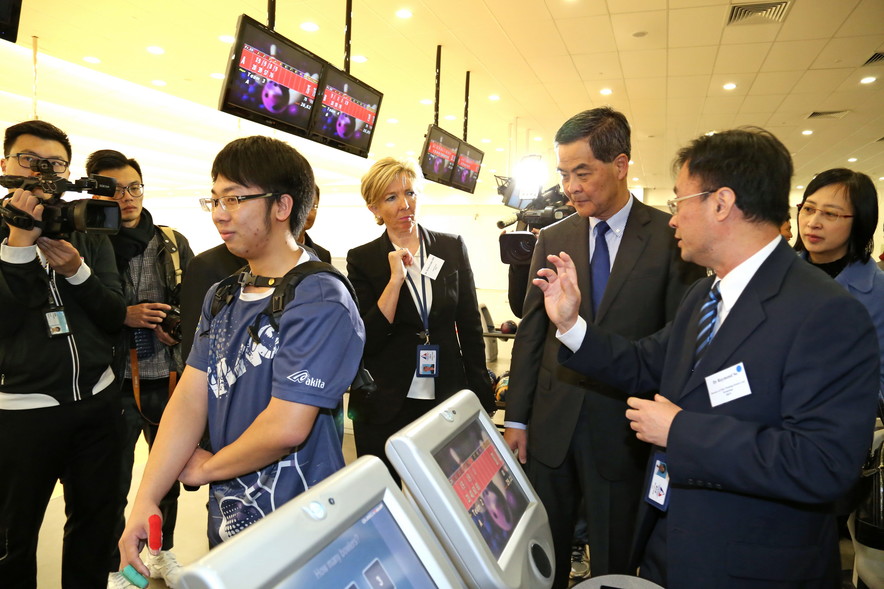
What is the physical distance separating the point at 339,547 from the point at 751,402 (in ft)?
3.15

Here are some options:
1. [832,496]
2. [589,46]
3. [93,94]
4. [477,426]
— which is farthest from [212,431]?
[93,94]

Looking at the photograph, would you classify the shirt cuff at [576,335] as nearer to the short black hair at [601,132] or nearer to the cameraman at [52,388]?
the short black hair at [601,132]

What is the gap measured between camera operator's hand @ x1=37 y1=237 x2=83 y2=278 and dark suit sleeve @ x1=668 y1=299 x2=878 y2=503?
2.11 m

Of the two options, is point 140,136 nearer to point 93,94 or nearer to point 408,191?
point 93,94

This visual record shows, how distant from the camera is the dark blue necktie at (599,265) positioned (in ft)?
6.08

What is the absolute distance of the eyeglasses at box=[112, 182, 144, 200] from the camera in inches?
101

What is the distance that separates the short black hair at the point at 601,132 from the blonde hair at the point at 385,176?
0.72 meters

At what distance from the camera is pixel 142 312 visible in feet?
8.13

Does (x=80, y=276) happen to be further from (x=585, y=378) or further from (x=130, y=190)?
(x=585, y=378)

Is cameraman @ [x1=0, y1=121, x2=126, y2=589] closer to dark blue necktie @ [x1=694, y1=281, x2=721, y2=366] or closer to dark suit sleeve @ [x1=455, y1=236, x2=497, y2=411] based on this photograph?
dark suit sleeve @ [x1=455, y1=236, x2=497, y2=411]

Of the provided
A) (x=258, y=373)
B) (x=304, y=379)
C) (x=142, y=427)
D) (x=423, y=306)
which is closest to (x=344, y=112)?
(x=423, y=306)

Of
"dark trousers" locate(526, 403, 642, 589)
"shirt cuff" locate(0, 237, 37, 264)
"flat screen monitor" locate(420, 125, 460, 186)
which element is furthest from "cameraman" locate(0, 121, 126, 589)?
"flat screen monitor" locate(420, 125, 460, 186)

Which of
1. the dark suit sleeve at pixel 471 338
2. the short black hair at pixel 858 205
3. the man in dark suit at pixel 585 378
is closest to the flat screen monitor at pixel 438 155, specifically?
the dark suit sleeve at pixel 471 338

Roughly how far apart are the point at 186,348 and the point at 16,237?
2.21 feet
